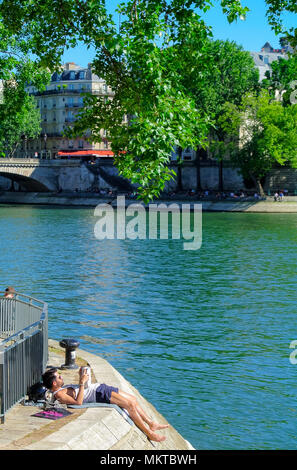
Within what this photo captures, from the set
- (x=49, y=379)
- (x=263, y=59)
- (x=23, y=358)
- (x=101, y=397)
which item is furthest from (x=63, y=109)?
(x=101, y=397)

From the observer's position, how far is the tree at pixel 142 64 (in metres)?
14.2

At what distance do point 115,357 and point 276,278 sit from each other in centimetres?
1627

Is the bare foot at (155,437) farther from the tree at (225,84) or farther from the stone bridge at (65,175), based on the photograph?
the stone bridge at (65,175)

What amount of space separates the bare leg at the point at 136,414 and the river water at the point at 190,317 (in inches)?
106

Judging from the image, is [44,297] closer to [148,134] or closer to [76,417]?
[148,134]

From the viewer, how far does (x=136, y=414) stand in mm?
11008

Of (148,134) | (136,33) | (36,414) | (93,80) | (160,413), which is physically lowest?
(160,413)

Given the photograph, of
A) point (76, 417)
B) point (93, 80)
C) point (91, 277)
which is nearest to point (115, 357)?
point (76, 417)

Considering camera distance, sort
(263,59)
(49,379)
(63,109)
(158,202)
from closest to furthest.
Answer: (49,379)
(158,202)
(263,59)
(63,109)

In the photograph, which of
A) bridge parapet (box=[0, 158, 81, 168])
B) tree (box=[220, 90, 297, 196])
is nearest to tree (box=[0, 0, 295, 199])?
tree (box=[220, 90, 297, 196])

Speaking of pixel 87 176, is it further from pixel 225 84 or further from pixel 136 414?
pixel 136 414

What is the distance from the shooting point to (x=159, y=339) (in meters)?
21.5

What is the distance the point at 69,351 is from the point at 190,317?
1164 centimetres

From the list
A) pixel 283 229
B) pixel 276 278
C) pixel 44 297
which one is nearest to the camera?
pixel 44 297
